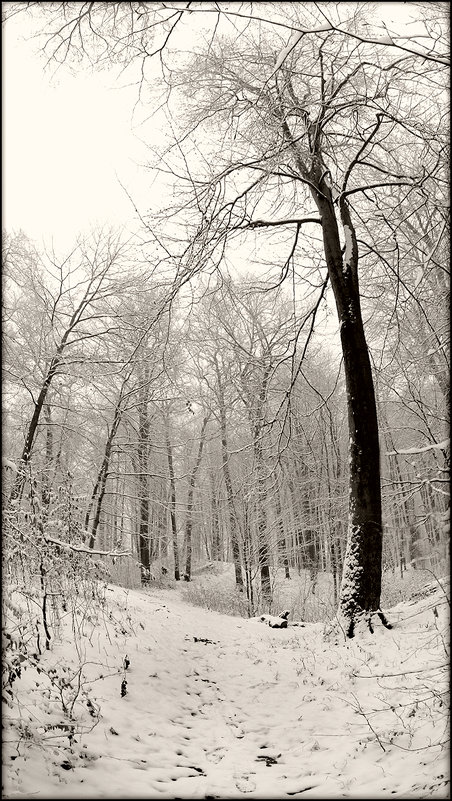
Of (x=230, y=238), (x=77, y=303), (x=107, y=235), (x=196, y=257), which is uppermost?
(x=107, y=235)

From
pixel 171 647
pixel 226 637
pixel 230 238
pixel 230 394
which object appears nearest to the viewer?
pixel 230 238

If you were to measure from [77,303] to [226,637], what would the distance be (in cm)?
956

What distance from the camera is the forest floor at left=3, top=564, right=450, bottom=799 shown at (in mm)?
3766

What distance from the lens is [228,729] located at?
551 cm

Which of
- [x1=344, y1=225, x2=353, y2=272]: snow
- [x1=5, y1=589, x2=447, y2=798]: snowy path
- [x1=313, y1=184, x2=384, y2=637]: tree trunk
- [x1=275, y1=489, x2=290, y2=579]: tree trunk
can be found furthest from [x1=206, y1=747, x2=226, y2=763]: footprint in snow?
[x1=275, y1=489, x2=290, y2=579]: tree trunk

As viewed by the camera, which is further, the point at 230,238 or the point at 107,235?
the point at 107,235

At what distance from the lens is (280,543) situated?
56.6 ft

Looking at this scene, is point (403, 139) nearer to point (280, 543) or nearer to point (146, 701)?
point (146, 701)

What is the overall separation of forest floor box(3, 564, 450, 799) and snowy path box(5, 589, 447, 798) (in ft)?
0.05

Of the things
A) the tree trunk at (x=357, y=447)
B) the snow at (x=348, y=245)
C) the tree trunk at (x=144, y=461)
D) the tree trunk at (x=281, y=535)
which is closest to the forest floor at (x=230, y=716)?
the tree trunk at (x=357, y=447)

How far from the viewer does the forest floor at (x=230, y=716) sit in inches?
148

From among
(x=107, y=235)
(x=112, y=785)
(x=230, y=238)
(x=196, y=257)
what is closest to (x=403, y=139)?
(x=230, y=238)

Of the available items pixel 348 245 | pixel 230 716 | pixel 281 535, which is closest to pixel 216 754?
pixel 230 716

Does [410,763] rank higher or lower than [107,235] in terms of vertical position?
lower
